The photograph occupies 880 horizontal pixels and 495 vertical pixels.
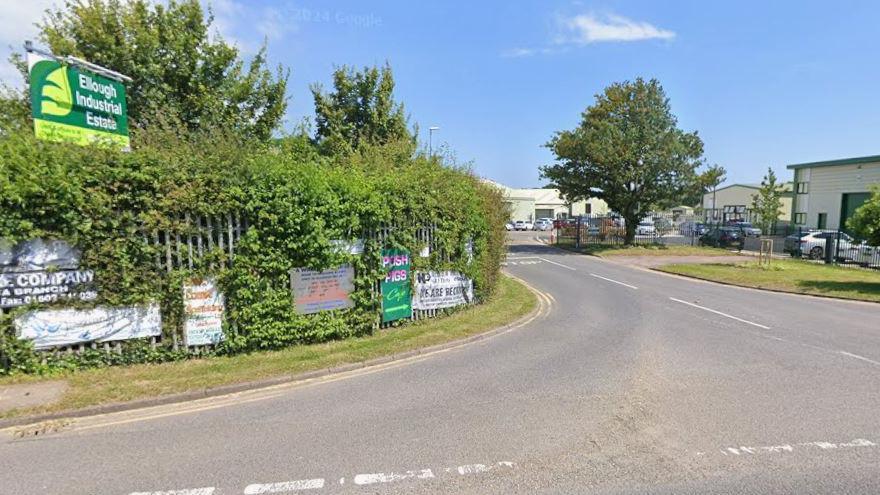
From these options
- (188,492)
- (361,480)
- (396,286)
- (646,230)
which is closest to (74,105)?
(396,286)

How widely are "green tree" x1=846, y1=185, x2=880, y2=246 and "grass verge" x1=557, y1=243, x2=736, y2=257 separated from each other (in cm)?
1214

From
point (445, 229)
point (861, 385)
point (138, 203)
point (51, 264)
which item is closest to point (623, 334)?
point (861, 385)

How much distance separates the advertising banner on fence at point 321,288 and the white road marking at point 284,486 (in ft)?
13.1

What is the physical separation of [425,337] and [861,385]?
601 cm

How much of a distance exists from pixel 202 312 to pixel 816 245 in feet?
98.4

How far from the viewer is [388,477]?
11.5 feet

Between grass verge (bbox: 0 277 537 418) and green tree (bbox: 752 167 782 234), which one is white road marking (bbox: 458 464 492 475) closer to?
grass verge (bbox: 0 277 537 418)

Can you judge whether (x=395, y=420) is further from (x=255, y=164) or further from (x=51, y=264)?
(x=51, y=264)

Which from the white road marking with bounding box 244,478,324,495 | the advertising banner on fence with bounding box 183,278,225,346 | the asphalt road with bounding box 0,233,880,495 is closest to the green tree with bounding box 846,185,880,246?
the asphalt road with bounding box 0,233,880,495

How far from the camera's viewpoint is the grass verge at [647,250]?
26.1 metres

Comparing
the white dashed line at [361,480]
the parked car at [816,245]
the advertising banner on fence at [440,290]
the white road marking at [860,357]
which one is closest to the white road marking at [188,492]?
the white dashed line at [361,480]

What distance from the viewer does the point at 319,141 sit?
19.8 metres

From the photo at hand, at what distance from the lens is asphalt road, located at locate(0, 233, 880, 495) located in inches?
135

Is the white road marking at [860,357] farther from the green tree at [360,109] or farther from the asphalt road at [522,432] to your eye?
the green tree at [360,109]
